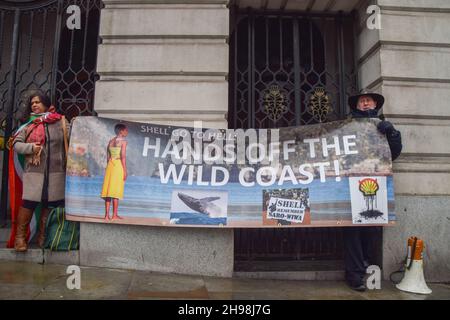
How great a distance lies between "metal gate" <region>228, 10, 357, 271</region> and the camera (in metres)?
6.57

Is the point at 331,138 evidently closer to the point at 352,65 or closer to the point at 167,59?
the point at 352,65

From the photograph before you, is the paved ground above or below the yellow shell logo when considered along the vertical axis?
below

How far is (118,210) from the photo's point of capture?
564 cm

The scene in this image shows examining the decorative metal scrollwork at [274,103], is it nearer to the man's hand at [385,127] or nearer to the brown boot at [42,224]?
the man's hand at [385,127]

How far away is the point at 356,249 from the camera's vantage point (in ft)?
18.0

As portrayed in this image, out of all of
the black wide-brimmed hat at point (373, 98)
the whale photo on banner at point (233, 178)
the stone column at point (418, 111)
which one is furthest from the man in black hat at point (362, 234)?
the stone column at point (418, 111)

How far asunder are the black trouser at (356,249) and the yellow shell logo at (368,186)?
55 cm

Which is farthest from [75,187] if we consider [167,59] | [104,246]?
[167,59]

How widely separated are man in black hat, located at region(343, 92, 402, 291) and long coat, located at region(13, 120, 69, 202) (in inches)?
177

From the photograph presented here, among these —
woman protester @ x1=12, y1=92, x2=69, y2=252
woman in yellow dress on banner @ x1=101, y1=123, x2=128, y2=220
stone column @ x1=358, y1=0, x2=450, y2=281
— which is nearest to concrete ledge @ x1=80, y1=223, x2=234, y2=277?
woman in yellow dress on banner @ x1=101, y1=123, x2=128, y2=220

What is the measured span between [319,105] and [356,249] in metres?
2.88

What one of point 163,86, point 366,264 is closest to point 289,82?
point 163,86

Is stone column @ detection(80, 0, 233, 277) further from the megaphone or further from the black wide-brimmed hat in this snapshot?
the megaphone

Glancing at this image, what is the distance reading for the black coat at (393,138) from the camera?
5.59 meters
